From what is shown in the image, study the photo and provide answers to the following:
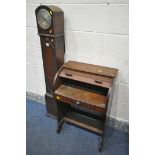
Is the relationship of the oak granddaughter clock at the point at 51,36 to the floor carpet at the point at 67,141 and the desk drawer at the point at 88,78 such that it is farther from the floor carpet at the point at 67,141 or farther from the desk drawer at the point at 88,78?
the floor carpet at the point at 67,141

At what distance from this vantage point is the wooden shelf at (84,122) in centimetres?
190

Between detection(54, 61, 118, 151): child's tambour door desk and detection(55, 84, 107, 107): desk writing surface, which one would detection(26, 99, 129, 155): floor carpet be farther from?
detection(55, 84, 107, 107): desk writing surface

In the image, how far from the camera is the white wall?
5.32 feet

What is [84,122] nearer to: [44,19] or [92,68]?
[92,68]

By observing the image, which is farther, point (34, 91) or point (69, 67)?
point (34, 91)

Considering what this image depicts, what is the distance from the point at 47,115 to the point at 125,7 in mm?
1595

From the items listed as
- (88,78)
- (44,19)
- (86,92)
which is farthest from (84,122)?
(44,19)

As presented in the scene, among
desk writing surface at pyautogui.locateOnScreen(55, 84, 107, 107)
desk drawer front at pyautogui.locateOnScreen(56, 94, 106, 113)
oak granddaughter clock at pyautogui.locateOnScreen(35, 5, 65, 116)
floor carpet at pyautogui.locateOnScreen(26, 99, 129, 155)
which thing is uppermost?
oak granddaughter clock at pyautogui.locateOnScreen(35, 5, 65, 116)

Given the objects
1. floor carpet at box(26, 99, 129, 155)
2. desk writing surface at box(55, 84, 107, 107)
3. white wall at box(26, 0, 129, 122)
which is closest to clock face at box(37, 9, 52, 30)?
white wall at box(26, 0, 129, 122)

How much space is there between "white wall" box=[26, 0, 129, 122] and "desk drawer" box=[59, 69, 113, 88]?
259mm

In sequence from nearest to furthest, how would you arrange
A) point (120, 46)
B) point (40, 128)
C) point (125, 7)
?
point (125, 7) < point (120, 46) < point (40, 128)
